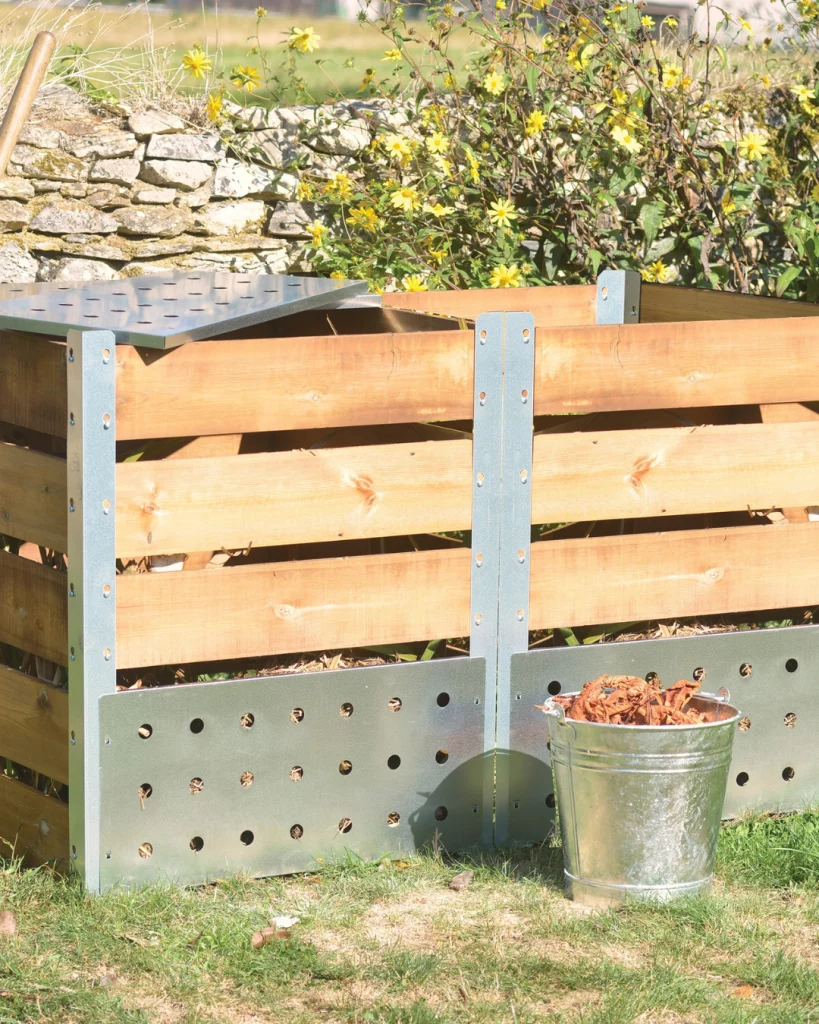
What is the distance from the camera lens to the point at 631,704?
2885 millimetres

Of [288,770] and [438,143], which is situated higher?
[438,143]

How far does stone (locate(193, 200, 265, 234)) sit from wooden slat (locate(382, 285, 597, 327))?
1462 mm

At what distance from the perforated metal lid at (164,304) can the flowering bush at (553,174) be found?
140 cm

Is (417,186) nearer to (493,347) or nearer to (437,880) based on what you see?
(493,347)

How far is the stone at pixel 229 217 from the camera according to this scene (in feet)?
16.9

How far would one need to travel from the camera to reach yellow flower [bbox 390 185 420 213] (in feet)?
16.2

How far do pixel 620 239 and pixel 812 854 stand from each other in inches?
112

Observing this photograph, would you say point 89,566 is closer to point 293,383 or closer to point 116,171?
point 293,383

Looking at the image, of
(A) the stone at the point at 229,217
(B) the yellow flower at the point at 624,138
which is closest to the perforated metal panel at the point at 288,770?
(B) the yellow flower at the point at 624,138

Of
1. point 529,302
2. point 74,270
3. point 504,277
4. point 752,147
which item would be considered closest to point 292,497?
point 529,302

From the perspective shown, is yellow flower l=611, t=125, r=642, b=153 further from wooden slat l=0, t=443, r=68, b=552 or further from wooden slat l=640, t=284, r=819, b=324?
wooden slat l=0, t=443, r=68, b=552

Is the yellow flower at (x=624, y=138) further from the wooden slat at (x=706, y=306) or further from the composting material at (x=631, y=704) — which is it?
the composting material at (x=631, y=704)

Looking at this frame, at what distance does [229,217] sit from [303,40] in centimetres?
70

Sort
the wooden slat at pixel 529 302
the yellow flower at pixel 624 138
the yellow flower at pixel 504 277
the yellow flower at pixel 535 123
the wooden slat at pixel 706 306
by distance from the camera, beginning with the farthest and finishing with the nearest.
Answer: the yellow flower at pixel 535 123 < the yellow flower at pixel 624 138 < the yellow flower at pixel 504 277 < the wooden slat at pixel 529 302 < the wooden slat at pixel 706 306
